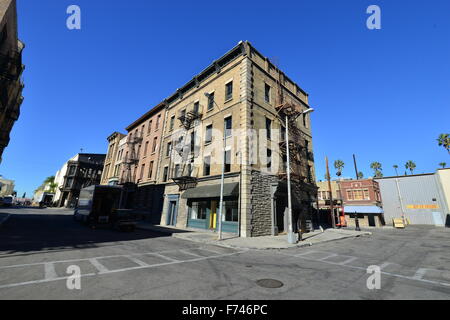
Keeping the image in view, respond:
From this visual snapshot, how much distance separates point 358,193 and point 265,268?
141 ft

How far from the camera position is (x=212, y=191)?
679 inches

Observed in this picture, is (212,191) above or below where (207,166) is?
below

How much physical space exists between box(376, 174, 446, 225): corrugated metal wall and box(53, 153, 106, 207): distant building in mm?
78205

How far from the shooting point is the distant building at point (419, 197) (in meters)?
37.4

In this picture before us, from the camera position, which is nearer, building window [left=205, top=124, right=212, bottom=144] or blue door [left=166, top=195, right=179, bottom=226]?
building window [left=205, top=124, right=212, bottom=144]

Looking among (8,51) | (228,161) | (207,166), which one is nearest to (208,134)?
(207,166)

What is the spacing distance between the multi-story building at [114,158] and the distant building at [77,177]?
25.2 metres

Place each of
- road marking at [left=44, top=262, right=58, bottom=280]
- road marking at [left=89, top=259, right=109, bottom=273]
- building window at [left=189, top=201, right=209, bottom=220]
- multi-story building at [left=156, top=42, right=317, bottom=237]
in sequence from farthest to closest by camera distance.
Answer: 1. building window at [left=189, top=201, right=209, bottom=220]
2. multi-story building at [left=156, top=42, right=317, bottom=237]
3. road marking at [left=89, top=259, right=109, bottom=273]
4. road marking at [left=44, top=262, right=58, bottom=280]

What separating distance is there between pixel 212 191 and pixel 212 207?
7.53 ft

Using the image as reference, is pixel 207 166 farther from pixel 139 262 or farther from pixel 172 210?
pixel 139 262

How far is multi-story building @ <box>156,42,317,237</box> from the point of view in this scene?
1638cm

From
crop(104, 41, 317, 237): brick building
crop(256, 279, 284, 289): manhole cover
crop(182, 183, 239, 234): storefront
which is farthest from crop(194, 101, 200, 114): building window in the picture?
crop(256, 279, 284, 289): manhole cover

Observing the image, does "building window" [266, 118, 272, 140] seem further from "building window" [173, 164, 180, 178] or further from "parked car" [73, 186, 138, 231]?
"parked car" [73, 186, 138, 231]

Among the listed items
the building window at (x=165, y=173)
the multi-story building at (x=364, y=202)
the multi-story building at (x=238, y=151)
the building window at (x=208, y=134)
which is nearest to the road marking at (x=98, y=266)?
the multi-story building at (x=238, y=151)
